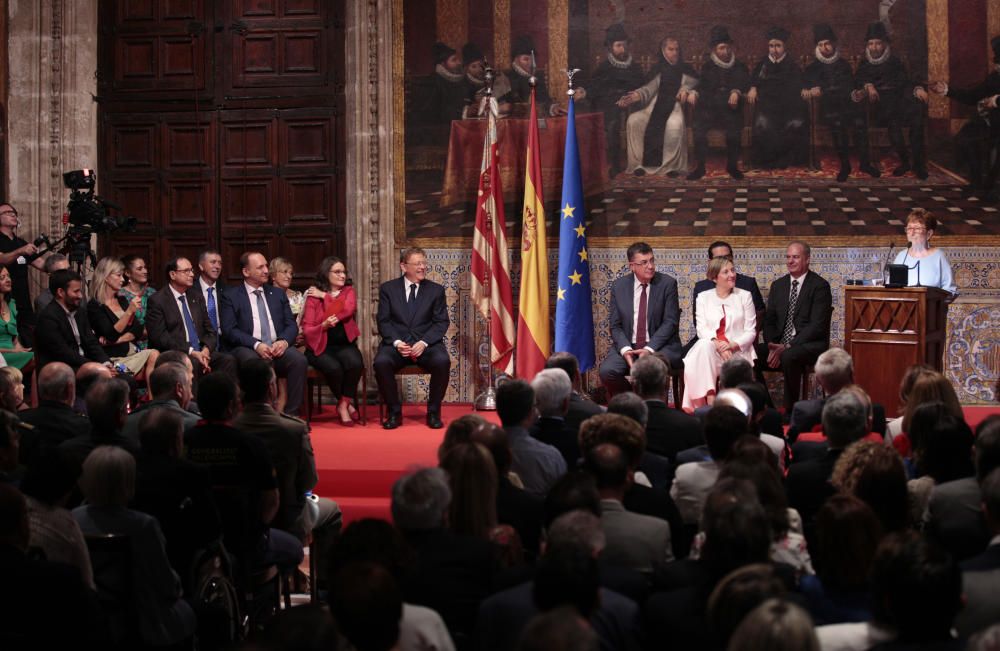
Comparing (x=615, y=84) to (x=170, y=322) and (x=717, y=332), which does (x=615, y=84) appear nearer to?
(x=717, y=332)

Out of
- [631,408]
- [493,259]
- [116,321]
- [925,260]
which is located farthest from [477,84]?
[631,408]

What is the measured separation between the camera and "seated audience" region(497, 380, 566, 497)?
16.1 ft

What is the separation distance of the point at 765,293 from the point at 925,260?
133 centimetres

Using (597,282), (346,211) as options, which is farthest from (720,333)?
(346,211)

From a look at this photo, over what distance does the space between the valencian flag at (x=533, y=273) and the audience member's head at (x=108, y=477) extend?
5964 millimetres

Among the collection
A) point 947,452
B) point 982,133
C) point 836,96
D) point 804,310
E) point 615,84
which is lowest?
point 947,452

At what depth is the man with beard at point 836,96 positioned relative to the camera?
9.66 meters

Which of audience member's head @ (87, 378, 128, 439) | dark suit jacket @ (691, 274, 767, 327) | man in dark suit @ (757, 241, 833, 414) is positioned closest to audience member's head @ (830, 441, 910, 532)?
audience member's head @ (87, 378, 128, 439)

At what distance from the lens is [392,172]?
10.3 meters

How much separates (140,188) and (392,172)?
2385 mm

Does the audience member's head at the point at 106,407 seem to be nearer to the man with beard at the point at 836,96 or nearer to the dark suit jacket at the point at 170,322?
the dark suit jacket at the point at 170,322

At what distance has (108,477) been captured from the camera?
3941 millimetres

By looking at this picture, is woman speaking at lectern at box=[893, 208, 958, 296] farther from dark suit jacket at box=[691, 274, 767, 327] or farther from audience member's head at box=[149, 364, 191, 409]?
audience member's head at box=[149, 364, 191, 409]

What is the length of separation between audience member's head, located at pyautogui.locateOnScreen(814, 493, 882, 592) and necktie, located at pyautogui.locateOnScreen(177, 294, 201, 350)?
259 inches
